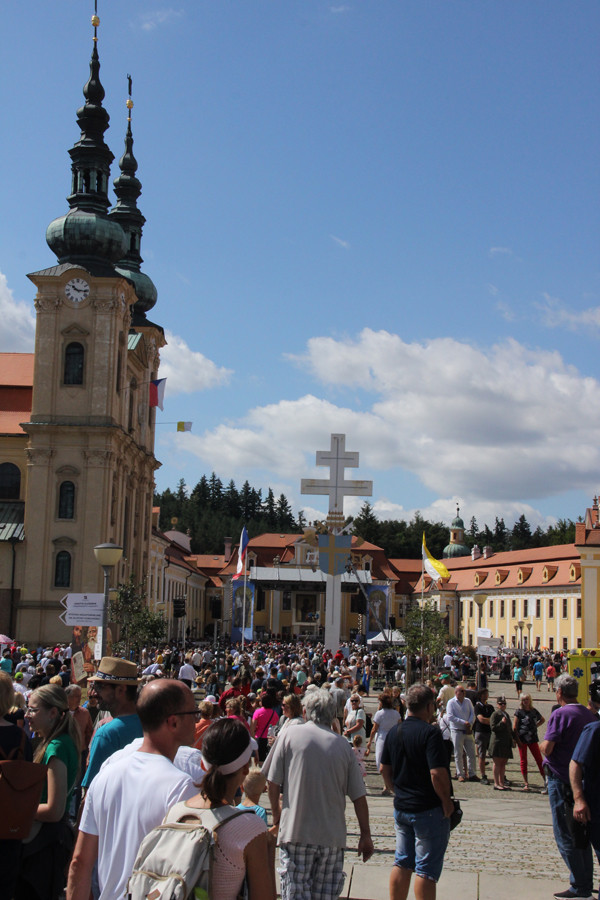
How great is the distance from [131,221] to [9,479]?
21172mm

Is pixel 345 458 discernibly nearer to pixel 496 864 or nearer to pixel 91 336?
pixel 496 864

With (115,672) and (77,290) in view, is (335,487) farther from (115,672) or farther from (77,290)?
(77,290)

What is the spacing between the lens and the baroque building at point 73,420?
4734 cm

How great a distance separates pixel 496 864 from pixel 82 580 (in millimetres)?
39777

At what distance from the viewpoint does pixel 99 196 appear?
2003 inches

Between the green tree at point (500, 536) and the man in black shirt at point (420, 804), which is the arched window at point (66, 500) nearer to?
the man in black shirt at point (420, 804)

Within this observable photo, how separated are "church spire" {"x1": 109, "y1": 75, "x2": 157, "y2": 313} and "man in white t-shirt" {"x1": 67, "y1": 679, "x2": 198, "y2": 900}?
6033 cm

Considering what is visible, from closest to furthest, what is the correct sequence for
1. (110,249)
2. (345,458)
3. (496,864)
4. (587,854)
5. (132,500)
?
1. (587,854)
2. (496,864)
3. (345,458)
4. (110,249)
5. (132,500)

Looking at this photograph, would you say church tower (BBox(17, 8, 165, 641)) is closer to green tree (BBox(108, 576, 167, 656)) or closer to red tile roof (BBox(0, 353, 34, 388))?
green tree (BBox(108, 576, 167, 656))

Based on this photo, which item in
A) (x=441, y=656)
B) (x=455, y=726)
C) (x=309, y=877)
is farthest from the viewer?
(x=441, y=656)

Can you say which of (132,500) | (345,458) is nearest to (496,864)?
(345,458)

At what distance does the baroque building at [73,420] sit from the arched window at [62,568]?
0.05m

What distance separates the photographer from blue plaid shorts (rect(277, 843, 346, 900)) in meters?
5.98

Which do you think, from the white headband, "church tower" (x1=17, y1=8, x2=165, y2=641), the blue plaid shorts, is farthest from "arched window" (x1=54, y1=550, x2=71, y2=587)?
the white headband
